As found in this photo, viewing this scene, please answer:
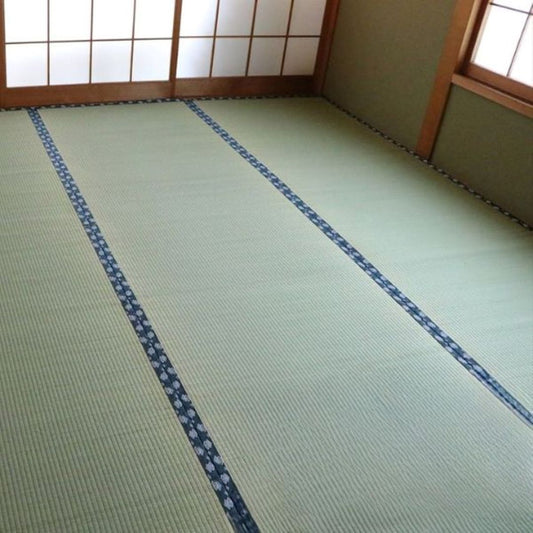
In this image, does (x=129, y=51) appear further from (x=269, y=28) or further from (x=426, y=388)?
(x=426, y=388)

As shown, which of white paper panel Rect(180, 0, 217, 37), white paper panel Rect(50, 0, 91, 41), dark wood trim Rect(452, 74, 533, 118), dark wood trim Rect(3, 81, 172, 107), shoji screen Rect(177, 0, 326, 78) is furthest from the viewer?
shoji screen Rect(177, 0, 326, 78)

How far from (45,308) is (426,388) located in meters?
1.44

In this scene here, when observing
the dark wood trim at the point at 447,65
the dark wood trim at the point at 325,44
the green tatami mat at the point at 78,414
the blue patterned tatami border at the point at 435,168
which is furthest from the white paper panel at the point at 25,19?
the dark wood trim at the point at 447,65

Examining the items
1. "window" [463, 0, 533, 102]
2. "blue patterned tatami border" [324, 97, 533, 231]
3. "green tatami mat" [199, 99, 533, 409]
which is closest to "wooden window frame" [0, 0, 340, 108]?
"green tatami mat" [199, 99, 533, 409]

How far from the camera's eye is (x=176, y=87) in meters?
5.06

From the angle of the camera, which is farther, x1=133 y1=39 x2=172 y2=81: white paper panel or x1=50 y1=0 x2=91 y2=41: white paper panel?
x1=133 y1=39 x2=172 y2=81: white paper panel

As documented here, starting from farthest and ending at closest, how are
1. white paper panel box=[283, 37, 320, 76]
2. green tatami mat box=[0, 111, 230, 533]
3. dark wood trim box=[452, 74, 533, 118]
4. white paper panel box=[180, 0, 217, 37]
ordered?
white paper panel box=[283, 37, 320, 76]
white paper panel box=[180, 0, 217, 37]
dark wood trim box=[452, 74, 533, 118]
green tatami mat box=[0, 111, 230, 533]

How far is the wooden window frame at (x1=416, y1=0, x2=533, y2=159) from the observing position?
4.04 m

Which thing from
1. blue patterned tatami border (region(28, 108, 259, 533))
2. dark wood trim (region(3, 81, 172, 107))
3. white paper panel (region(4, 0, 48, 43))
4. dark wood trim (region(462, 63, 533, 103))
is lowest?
dark wood trim (region(3, 81, 172, 107))

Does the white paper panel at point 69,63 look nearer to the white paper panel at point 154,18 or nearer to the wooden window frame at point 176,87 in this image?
the wooden window frame at point 176,87

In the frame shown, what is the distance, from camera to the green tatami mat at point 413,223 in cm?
303

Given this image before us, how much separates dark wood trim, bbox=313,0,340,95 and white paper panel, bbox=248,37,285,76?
0.99 ft

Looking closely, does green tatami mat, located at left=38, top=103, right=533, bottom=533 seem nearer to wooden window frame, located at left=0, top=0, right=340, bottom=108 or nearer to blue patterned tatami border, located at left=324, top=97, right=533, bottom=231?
wooden window frame, located at left=0, top=0, right=340, bottom=108

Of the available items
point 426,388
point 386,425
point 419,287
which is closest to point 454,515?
point 386,425
